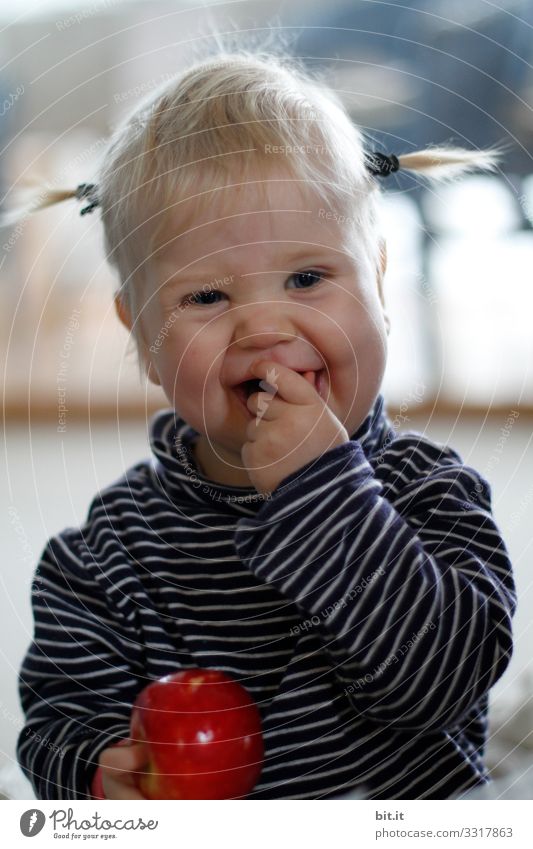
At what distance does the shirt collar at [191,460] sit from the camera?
0.56m

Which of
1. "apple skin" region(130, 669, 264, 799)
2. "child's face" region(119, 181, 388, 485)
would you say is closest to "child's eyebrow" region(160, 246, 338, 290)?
"child's face" region(119, 181, 388, 485)

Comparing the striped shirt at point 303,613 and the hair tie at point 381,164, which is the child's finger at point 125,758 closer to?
the striped shirt at point 303,613

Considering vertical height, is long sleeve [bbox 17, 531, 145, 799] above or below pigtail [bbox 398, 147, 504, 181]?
below

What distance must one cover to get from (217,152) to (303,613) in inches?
9.9

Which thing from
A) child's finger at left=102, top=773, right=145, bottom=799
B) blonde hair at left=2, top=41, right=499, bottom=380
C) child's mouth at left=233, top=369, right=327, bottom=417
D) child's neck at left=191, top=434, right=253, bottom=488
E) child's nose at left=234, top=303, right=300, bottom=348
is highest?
blonde hair at left=2, top=41, right=499, bottom=380

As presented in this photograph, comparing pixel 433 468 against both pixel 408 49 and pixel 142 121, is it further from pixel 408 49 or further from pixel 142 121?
pixel 408 49

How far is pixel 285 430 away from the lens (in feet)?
1.60

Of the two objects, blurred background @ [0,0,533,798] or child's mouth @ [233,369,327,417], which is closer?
child's mouth @ [233,369,327,417]

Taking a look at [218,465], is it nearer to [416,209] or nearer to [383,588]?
[383,588]

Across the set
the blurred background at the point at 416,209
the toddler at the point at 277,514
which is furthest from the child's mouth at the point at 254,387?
the blurred background at the point at 416,209

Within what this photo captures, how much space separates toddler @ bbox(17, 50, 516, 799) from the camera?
472 millimetres

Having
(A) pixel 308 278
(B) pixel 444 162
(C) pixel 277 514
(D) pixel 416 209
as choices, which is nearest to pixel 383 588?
(C) pixel 277 514

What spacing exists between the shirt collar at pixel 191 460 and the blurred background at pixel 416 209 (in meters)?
0.09

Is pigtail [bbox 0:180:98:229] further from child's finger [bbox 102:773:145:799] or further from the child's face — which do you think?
child's finger [bbox 102:773:145:799]
